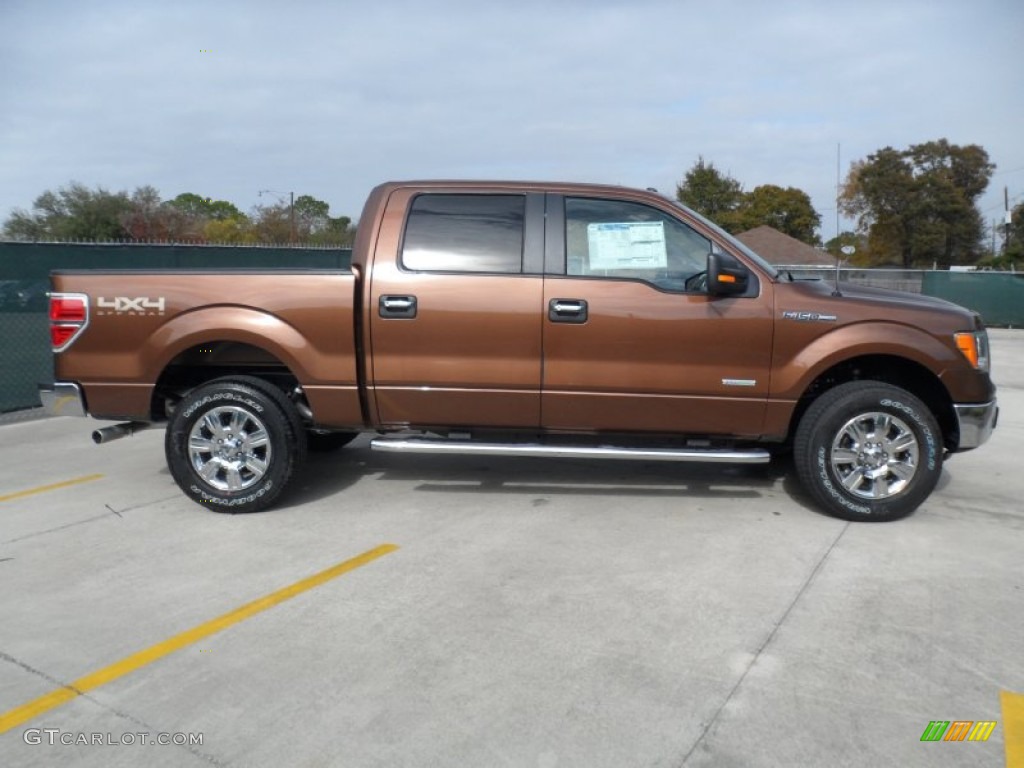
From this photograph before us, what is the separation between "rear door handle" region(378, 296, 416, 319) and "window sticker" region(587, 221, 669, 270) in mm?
1170

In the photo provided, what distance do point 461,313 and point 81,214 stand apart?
3963 centimetres

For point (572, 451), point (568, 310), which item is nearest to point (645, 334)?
point (568, 310)

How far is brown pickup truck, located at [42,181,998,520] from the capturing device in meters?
5.09

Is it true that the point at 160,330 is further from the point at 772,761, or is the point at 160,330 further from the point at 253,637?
the point at 772,761

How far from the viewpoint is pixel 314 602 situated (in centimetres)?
401

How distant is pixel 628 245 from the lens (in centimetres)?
528

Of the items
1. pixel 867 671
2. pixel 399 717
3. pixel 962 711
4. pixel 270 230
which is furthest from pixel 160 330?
pixel 270 230

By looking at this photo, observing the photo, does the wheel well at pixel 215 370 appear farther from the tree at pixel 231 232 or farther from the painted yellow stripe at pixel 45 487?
the tree at pixel 231 232

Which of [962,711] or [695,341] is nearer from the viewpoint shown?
[962,711]

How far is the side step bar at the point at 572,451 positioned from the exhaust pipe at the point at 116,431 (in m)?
1.70

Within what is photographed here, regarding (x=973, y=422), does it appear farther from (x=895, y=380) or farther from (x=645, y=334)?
(x=645, y=334)

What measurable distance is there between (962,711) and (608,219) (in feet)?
11.1

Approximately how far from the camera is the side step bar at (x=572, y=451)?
5.13m

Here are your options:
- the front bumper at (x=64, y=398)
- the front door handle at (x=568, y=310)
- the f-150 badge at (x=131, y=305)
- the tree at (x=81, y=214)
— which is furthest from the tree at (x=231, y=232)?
the front door handle at (x=568, y=310)
